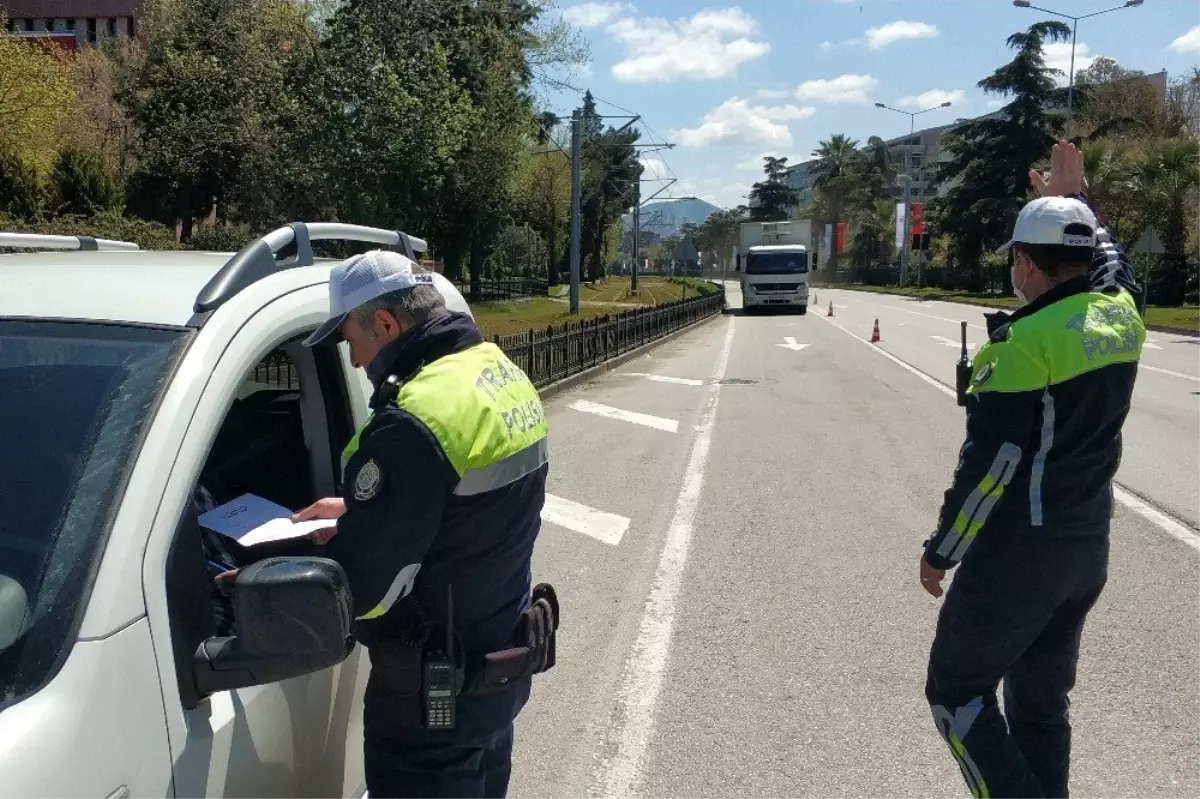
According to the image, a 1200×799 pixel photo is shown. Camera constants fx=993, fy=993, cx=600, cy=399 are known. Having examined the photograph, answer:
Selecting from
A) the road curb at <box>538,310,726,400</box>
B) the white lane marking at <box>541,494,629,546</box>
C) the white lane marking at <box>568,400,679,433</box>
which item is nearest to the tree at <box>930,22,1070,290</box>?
the road curb at <box>538,310,726,400</box>

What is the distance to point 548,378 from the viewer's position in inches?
621

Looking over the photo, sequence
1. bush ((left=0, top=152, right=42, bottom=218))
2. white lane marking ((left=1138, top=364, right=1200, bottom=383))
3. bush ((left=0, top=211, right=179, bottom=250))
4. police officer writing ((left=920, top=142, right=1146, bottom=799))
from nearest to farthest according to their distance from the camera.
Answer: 1. police officer writing ((left=920, top=142, right=1146, bottom=799))
2. white lane marking ((left=1138, top=364, right=1200, bottom=383))
3. bush ((left=0, top=211, right=179, bottom=250))
4. bush ((left=0, top=152, right=42, bottom=218))

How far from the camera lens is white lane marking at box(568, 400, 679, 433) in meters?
12.7

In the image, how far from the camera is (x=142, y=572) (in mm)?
1729

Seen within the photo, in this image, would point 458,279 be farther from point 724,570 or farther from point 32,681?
point 32,681

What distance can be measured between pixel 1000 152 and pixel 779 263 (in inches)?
1220

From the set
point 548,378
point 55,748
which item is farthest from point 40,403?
point 548,378

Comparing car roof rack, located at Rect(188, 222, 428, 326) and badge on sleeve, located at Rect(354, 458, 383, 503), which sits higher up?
car roof rack, located at Rect(188, 222, 428, 326)

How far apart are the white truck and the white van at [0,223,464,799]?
131 feet

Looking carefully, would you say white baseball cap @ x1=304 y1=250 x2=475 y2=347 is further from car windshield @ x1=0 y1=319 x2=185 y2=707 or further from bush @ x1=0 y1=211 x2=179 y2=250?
bush @ x1=0 y1=211 x2=179 y2=250

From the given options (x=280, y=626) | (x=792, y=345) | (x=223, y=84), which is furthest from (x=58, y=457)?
(x=223, y=84)

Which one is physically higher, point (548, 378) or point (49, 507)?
point (49, 507)

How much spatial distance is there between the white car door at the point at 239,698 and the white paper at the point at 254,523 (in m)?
0.34

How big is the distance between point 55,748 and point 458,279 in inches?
1814
